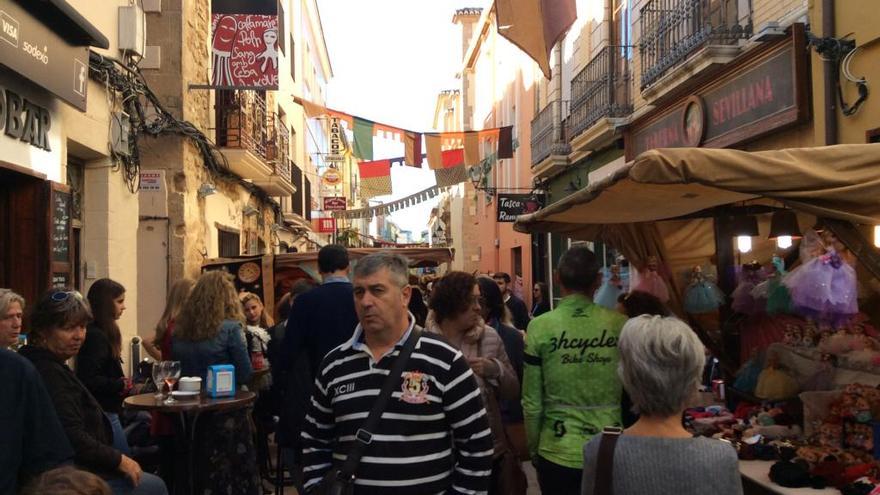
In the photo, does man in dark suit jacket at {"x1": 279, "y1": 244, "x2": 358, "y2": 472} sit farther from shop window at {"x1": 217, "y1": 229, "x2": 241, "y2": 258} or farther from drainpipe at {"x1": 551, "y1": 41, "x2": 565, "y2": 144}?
drainpipe at {"x1": 551, "y1": 41, "x2": 565, "y2": 144}

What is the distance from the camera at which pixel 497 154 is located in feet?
66.6

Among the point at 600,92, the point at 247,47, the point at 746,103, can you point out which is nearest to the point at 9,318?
the point at 746,103

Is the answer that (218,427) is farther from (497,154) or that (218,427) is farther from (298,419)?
(497,154)

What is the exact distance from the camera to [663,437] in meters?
2.46

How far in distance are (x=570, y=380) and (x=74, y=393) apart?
7.55 ft

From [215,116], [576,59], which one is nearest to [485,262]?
[576,59]

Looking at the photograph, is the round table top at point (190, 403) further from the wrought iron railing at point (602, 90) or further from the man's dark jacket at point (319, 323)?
the wrought iron railing at point (602, 90)

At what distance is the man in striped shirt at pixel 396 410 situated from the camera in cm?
294

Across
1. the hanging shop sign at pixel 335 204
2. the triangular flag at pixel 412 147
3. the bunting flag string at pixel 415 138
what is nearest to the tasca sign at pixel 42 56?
the bunting flag string at pixel 415 138

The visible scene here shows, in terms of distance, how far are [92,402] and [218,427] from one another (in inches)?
79.9

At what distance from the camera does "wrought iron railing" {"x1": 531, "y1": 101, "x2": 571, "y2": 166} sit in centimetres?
1839

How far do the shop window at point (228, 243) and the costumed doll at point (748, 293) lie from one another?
35.4 ft

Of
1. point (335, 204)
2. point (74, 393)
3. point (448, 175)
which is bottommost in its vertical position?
point (74, 393)

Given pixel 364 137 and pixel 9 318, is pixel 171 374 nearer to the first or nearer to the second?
pixel 9 318
